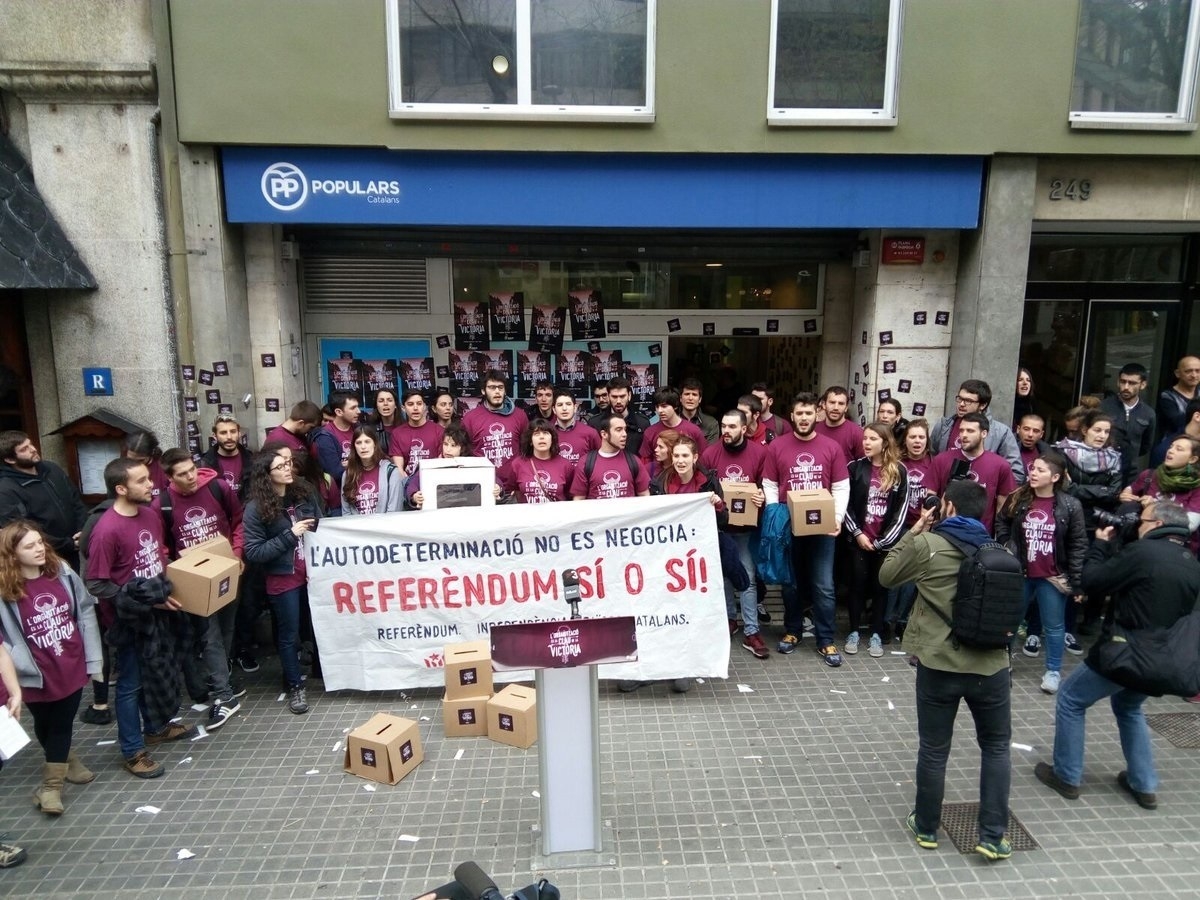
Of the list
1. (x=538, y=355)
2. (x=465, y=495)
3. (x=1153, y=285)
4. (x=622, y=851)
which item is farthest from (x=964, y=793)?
(x=1153, y=285)

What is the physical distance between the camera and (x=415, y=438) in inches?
307

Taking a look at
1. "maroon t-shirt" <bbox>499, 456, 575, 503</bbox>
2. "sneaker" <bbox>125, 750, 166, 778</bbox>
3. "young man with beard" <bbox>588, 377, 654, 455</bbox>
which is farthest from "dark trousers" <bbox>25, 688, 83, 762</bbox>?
"young man with beard" <bbox>588, 377, 654, 455</bbox>

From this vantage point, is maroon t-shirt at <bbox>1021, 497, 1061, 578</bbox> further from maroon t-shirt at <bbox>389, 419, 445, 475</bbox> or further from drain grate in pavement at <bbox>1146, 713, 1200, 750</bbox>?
maroon t-shirt at <bbox>389, 419, 445, 475</bbox>

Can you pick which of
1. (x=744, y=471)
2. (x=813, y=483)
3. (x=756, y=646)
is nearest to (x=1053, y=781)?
(x=756, y=646)

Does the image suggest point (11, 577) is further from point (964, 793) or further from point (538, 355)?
point (538, 355)

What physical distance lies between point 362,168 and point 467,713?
212 inches

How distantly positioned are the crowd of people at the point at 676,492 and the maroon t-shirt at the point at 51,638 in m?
0.01

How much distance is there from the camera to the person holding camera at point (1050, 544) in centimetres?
614

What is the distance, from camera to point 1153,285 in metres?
10.3

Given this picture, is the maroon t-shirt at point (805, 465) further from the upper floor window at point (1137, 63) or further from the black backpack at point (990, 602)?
the upper floor window at point (1137, 63)

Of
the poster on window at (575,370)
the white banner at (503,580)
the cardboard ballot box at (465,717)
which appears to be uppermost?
the poster on window at (575,370)

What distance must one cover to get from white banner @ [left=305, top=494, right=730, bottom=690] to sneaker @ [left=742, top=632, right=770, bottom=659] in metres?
0.66

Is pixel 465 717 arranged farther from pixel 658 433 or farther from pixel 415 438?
pixel 658 433

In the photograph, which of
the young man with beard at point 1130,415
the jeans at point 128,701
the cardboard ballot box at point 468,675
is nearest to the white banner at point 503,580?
the cardboard ballot box at point 468,675
